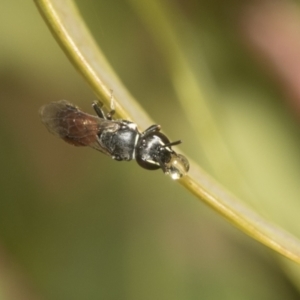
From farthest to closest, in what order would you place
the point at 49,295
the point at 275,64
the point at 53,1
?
the point at 49,295, the point at 275,64, the point at 53,1

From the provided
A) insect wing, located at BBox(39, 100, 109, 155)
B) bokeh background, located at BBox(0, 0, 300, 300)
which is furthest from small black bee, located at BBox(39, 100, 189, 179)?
bokeh background, located at BBox(0, 0, 300, 300)

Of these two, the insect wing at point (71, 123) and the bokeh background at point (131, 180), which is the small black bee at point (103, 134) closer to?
the insect wing at point (71, 123)

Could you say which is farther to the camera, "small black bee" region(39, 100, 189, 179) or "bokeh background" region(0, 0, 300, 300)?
"bokeh background" region(0, 0, 300, 300)

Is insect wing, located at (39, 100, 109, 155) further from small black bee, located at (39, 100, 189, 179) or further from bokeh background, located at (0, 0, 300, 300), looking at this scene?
bokeh background, located at (0, 0, 300, 300)

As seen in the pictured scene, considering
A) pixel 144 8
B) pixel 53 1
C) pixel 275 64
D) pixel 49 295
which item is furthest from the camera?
pixel 49 295

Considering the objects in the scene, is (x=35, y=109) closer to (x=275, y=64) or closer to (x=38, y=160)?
(x=38, y=160)

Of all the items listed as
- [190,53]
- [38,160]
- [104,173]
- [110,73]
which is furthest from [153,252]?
[110,73]
